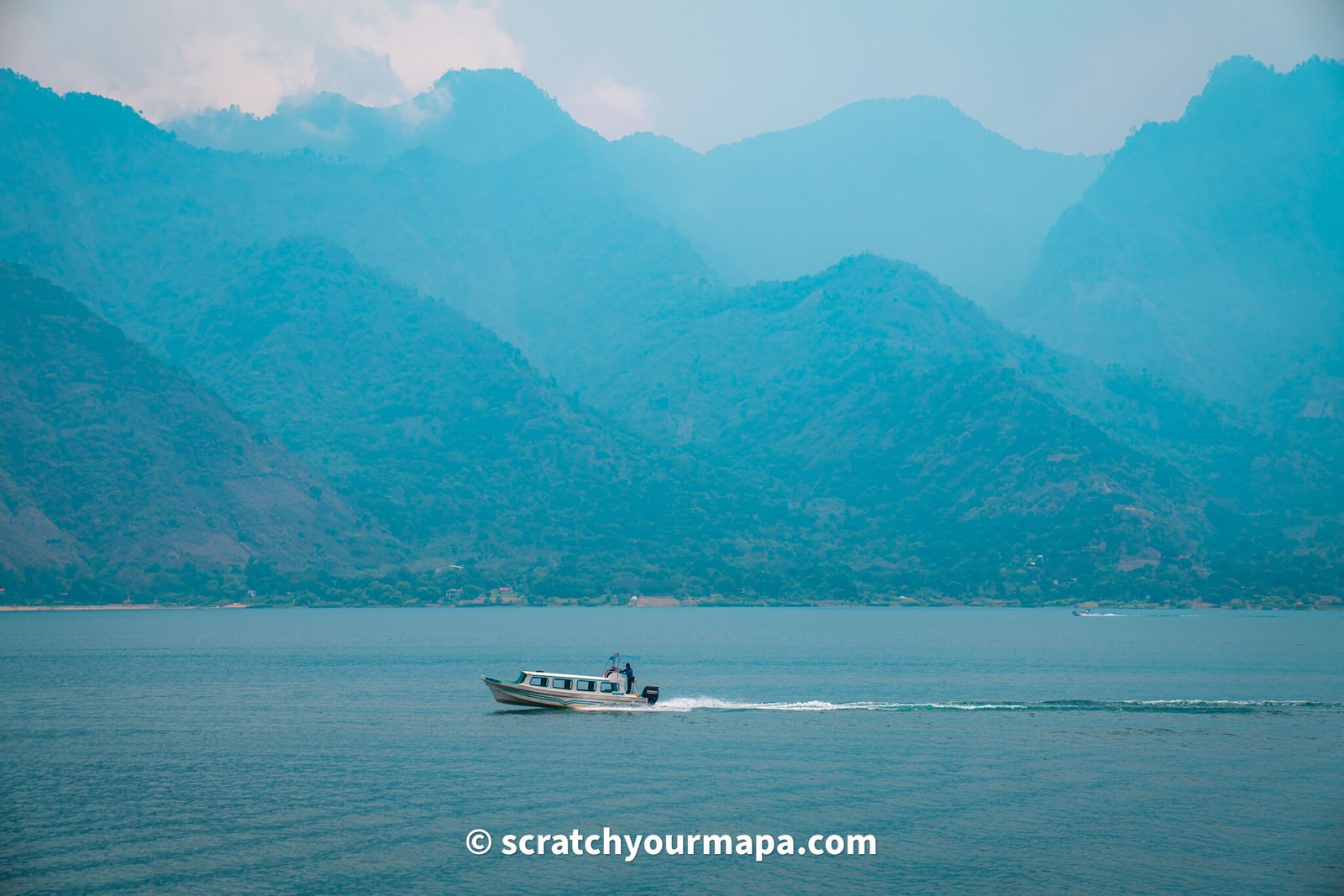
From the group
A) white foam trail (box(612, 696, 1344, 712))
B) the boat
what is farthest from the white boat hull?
white foam trail (box(612, 696, 1344, 712))

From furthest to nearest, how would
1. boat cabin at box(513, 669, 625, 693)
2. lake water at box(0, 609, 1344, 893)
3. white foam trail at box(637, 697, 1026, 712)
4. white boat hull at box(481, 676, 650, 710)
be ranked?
white foam trail at box(637, 697, 1026, 712), boat cabin at box(513, 669, 625, 693), white boat hull at box(481, 676, 650, 710), lake water at box(0, 609, 1344, 893)

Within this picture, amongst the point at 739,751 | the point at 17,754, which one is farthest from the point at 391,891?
the point at 17,754

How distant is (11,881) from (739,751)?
41.7 metres

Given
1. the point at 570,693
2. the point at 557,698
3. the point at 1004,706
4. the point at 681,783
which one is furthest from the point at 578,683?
the point at 1004,706

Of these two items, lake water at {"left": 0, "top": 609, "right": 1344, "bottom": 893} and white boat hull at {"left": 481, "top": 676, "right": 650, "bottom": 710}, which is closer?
lake water at {"left": 0, "top": 609, "right": 1344, "bottom": 893}

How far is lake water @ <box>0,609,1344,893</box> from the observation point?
170ft

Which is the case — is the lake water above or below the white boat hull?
below

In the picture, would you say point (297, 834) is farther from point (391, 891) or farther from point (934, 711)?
point (934, 711)

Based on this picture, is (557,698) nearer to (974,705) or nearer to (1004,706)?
(974,705)

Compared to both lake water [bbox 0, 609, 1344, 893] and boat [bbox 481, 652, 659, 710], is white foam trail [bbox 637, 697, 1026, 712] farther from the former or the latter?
boat [bbox 481, 652, 659, 710]

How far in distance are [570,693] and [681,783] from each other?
29.6 m

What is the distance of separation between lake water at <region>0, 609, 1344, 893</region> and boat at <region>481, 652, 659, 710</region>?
1481 millimetres

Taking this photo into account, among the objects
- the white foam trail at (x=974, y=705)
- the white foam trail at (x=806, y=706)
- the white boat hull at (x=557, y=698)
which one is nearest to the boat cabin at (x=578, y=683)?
the white boat hull at (x=557, y=698)

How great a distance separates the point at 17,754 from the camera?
7619 cm
